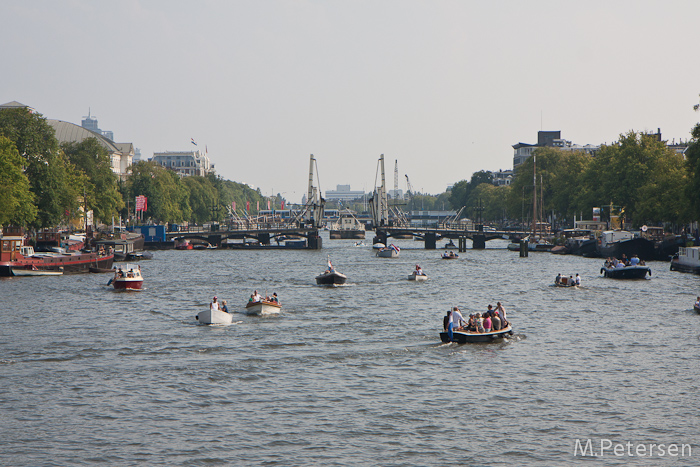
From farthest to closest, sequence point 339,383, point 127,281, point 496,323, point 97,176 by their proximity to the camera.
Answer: point 97,176 < point 127,281 < point 496,323 < point 339,383

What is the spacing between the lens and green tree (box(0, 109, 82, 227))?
11362 cm

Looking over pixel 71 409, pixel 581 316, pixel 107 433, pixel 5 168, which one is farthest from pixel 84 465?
pixel 5 168

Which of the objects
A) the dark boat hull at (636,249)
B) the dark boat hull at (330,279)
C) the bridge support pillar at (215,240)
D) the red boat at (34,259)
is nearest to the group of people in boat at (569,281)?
the dark boat hull at (330,279)

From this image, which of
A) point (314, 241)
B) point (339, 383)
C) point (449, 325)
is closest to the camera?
point (339, 383)

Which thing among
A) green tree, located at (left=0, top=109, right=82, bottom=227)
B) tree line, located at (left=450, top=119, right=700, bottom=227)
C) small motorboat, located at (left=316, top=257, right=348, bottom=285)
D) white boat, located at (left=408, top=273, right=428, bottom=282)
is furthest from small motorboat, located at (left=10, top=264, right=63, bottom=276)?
tree line, located at (left=450, top=119, right=700, bottom=227)

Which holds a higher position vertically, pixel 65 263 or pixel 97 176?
pixel 97 176

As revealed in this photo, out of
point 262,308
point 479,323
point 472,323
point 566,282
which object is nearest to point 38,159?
point 262,308

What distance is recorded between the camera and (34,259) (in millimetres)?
97188

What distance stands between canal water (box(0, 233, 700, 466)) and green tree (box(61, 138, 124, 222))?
72.0 meters

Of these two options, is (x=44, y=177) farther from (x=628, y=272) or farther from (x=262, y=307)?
(x=628, y=272)

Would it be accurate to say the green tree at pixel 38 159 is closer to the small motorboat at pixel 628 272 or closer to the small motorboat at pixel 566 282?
the small motorboat at pixel 566 282

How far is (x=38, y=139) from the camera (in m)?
115

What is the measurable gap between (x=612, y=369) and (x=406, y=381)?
38.3ft

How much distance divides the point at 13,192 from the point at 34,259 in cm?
845
